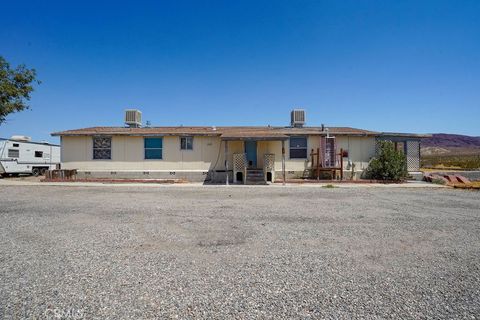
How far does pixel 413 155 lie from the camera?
16.7m

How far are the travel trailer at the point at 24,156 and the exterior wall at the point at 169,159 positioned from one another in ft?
14.0

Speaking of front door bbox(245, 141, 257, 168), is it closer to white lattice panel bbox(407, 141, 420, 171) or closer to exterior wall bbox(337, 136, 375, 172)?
exterior wall bbox(337, 136, 375, 172)

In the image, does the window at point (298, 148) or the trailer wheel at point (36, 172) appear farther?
the trailer wheel at point (36, 172)

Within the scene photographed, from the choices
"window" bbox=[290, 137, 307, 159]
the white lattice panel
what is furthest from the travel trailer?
the white lattice panel

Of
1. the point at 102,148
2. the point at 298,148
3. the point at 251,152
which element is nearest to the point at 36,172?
the point at 102,148

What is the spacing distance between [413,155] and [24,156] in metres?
27.4

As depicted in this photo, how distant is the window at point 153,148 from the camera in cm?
1611

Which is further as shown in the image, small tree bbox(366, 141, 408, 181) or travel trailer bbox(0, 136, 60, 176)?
travel trailer bbox(0, 136, 60, 176)

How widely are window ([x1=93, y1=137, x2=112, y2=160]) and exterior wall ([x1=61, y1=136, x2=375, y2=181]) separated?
0.23 metres

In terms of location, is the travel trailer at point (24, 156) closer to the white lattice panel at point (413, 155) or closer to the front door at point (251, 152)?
the front door at point (251, 152)

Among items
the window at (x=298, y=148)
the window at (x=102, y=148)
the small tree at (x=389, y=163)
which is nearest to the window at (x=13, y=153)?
the window at (x=102, y=148)

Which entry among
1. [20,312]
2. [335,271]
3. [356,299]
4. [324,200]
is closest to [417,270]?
[335,271]

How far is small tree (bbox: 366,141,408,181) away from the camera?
15.0m

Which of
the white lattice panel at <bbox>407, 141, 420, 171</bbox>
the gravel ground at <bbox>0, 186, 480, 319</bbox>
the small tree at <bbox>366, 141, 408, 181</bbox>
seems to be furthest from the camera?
the white lattice panel at <bbox>407, 141, 420, 171</bbox>
